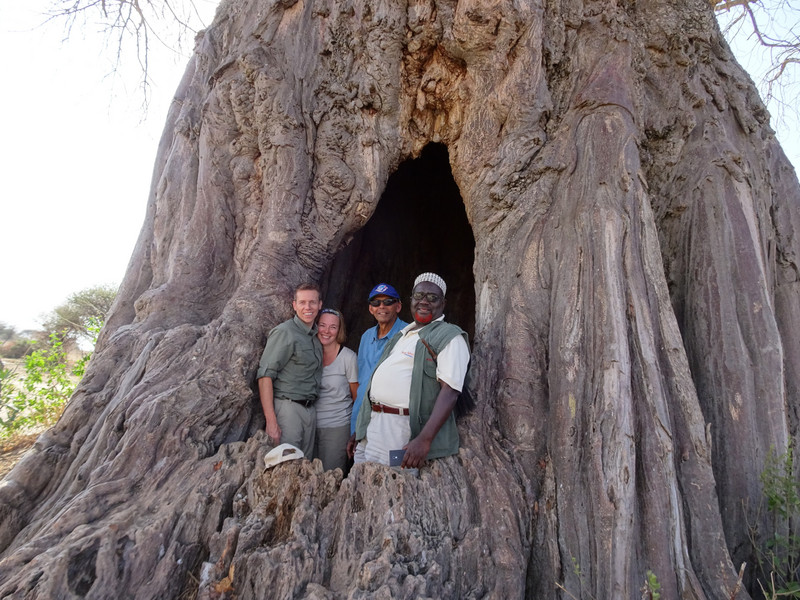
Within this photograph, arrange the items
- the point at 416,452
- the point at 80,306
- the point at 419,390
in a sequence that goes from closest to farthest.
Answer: the point at 416,452, the point at 419,390, the point at 80,306

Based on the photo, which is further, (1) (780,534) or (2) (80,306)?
(2) (80,306)

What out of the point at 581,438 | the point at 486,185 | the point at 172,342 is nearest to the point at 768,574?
the point at 581,438

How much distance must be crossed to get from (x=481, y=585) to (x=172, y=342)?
7.58 ft

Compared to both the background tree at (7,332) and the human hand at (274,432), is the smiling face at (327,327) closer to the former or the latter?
the human hand at (274,432)

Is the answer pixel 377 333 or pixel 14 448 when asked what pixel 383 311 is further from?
pixel 14 448

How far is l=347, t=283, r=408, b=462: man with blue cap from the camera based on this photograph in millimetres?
3512

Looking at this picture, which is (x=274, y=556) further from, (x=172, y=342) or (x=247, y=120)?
(x=247, y=120)

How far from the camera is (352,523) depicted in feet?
8.19

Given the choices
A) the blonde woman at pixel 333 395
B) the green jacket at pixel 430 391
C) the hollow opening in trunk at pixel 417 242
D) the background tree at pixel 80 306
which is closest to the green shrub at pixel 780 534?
the green jacket at pixel 430 391

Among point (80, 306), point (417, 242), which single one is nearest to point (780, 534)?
point (417, 242)

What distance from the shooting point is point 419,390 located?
9.11ft

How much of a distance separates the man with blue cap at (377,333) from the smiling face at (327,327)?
0.89 feet

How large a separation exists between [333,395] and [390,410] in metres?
0.72

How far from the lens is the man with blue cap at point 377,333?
11.5 feet
